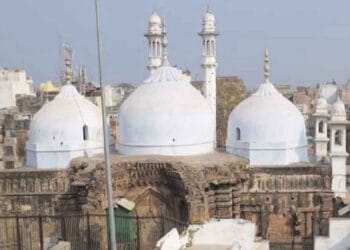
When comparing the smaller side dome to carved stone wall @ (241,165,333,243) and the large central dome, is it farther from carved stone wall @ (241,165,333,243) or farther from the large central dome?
carved stone wall @ (241,165,333,243)

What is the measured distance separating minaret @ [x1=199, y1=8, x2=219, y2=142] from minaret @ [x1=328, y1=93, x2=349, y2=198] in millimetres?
5183

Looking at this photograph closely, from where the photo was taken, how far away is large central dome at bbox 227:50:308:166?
17.7 m

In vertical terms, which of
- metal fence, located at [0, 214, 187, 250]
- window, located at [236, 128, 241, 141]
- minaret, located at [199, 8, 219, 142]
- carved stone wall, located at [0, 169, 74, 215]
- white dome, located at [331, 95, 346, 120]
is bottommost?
metal fence, located at [0, 214, 187, 250]

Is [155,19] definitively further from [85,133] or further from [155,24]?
[85,133]

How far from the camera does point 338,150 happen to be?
19.9 metres

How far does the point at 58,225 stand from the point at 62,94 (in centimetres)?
560

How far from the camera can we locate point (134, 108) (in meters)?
16.9

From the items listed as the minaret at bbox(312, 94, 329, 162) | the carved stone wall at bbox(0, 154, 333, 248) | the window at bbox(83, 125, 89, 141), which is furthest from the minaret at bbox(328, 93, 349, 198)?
the window at bbox(83, 125, 89, 141)

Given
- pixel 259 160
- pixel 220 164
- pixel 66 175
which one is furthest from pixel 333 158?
pixel 66 175

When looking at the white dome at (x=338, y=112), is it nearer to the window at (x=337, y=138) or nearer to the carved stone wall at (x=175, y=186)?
the window at (x=337, y=138)

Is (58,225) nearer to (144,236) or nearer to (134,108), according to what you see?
(144,236)

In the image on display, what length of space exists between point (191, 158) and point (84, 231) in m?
3.68

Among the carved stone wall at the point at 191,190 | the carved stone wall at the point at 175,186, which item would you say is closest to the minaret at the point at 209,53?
the carved stone wall at the point at 191,190

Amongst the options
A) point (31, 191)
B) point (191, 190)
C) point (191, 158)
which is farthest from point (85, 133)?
point (191, 190)
